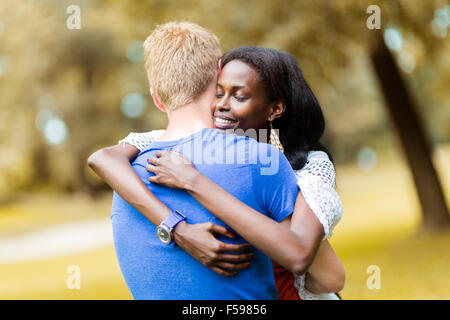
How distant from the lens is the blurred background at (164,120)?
7.23 metres

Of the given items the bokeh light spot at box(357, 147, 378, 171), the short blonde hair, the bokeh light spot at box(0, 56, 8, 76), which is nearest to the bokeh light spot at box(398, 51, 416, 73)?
the short blonde hair

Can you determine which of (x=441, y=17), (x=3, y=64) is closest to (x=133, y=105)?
Answer: (x=3, y=64)

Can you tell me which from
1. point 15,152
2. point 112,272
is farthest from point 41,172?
point 112,272

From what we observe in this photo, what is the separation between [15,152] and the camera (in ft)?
66.8

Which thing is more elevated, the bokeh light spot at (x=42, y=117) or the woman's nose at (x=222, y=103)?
the bokeh light spot at (x=42, y=117)

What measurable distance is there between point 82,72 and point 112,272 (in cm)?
1452

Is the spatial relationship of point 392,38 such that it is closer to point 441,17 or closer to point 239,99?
point 441,17

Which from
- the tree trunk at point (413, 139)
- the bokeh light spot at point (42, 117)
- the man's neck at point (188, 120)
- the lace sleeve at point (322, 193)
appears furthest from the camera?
the bokeh light spot at point (42, 117)

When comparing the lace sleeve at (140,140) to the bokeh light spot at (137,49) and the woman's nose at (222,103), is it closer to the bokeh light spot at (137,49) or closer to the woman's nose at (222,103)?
the woman's nose at (222,103)

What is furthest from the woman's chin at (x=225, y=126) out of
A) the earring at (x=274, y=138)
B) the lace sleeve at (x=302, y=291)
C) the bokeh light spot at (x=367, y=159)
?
the bokeh light spot at (x=367, y=159)

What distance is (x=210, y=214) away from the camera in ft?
5.64

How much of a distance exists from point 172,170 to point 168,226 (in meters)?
0.19

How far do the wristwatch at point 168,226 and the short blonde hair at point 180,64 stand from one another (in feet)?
1.46

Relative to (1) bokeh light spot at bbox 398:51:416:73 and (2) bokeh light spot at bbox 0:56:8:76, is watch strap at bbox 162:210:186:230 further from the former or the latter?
(2) bokeh light spot at bbox 0:56:8:76
